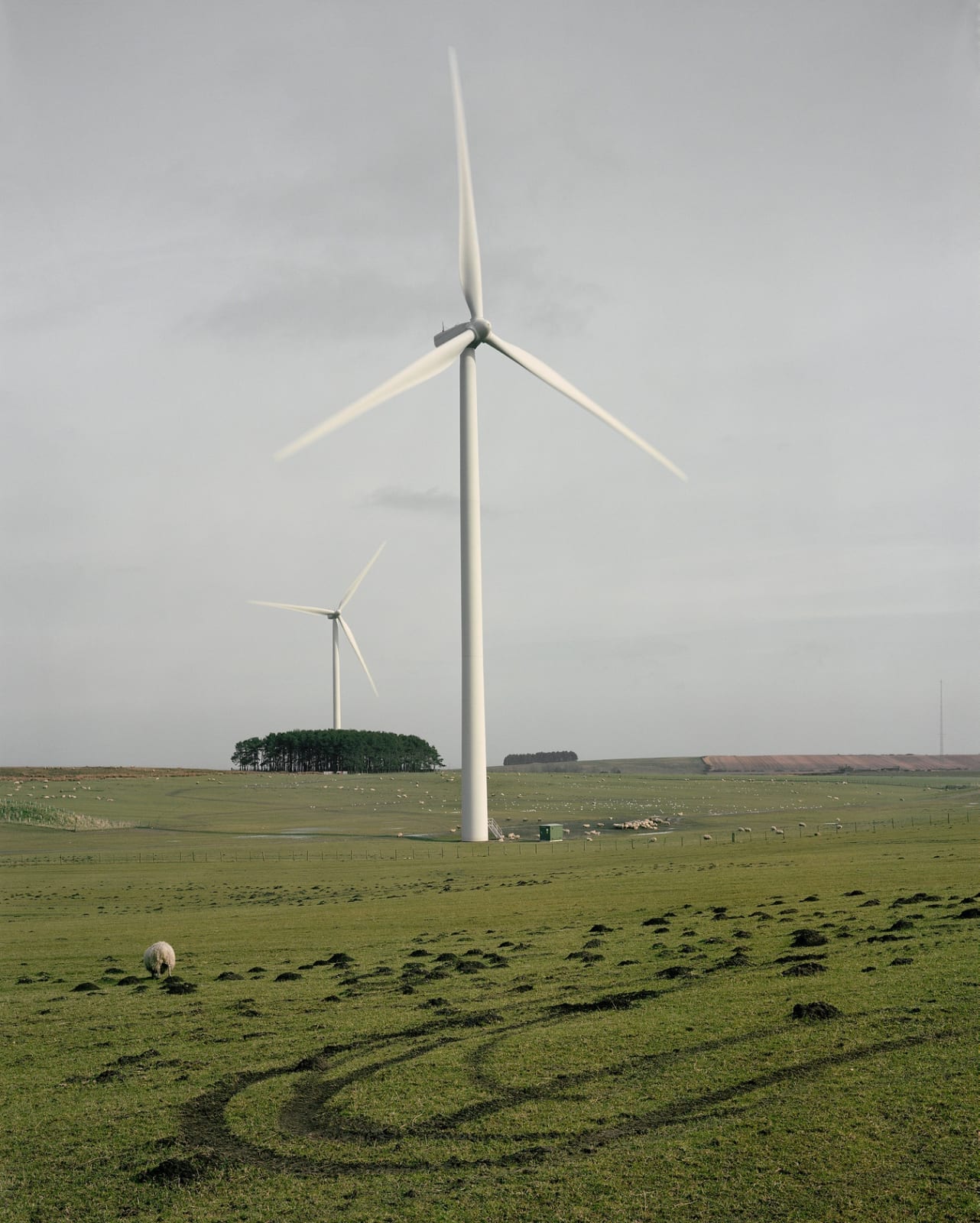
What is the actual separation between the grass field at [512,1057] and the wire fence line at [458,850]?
28580mm

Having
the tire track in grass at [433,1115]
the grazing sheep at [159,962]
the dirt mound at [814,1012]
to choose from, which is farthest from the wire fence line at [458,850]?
the tire track in grass at [433,1115]

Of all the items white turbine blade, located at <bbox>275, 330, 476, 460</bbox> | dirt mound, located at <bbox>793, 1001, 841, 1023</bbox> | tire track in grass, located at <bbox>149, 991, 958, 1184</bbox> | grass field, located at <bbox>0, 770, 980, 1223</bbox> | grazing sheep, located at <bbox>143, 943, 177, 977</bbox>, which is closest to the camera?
grass field, located at <bbox>0, 770, 980, 1223</bbox>

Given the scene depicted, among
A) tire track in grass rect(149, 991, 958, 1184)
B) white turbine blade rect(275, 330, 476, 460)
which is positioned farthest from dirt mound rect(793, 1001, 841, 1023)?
white turbine blade rect(275, 330, 476, 460)

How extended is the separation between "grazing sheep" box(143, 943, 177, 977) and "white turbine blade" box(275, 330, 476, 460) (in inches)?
1438

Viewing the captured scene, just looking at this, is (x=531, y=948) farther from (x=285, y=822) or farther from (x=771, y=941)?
(x=285, y=822)

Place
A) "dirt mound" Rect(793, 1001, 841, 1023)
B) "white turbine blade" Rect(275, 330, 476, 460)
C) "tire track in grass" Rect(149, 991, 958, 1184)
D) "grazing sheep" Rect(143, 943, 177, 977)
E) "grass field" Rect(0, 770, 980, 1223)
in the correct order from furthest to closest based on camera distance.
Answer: "white turbine blade" Rect(275, 330, 476, 460) < "grazing sheep" Rect(143, 943, 177, 977) < "dirt mound" Rect(793, 1001, 841, 1023) < "tire track in grass" Rect(149, 991, 958, 1184) < "grass field" Rect(0, 770, 980, 1223)

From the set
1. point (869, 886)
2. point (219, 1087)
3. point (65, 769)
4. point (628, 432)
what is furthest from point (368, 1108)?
point (65, 769)

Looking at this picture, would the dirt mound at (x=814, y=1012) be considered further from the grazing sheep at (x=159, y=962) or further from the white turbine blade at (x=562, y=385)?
the white turbine blade at (x=562, y=385)

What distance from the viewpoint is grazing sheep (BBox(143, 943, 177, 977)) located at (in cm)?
2653

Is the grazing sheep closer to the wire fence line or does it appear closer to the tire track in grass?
the tire track in grass

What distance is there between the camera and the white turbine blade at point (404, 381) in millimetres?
64688

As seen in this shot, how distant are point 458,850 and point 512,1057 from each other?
61985 mm

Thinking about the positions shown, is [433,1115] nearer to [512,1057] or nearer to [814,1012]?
[512,1057]

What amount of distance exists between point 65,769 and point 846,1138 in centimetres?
17671
